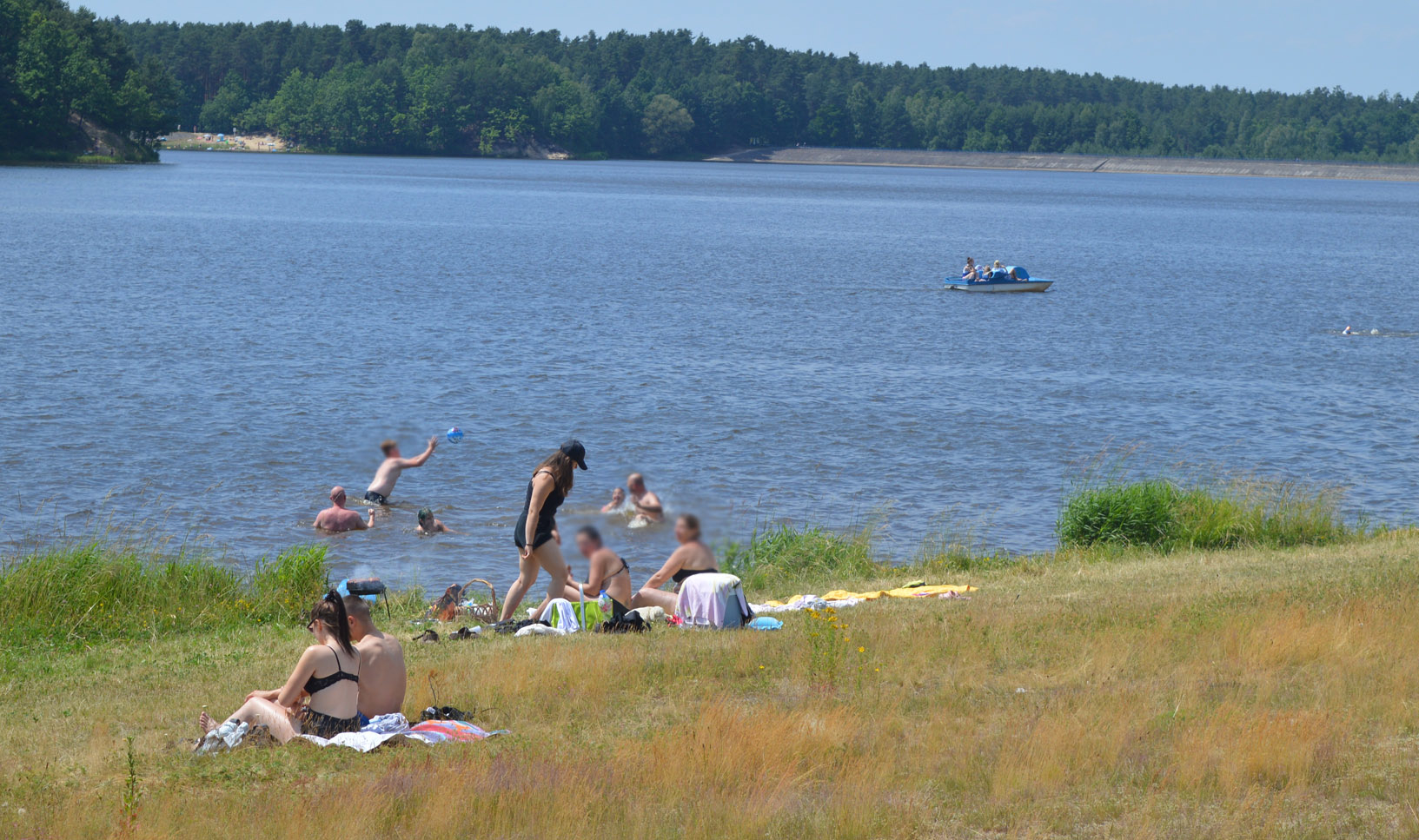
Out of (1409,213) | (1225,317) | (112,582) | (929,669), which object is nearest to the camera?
(929,669)

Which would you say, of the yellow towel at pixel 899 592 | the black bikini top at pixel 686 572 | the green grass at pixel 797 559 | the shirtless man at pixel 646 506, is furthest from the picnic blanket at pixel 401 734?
the shirtless man at pixel 646 506

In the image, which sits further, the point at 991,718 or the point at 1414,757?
the point at 991,718

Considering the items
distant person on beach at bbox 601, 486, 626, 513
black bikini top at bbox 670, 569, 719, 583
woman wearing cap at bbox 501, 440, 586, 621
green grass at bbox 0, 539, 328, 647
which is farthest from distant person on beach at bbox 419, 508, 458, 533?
black bikini top at bbox 670, 569, 719, 583

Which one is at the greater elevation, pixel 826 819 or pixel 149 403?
pixel 826 819

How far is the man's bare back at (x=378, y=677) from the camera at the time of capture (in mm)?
8789

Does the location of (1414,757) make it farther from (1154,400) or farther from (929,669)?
(1154,400)

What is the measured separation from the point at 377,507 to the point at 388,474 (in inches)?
28.4

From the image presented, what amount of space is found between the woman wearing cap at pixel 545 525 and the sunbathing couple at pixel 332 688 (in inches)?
139

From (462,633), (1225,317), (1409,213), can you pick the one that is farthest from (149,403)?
(1409,213)

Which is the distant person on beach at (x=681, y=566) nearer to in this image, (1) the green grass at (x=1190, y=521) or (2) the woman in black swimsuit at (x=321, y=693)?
(2) the woman in black swimsuit at (x=321, y=693)

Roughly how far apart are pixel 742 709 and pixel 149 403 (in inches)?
871

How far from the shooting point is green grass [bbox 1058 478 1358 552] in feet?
56.6

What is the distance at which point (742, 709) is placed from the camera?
347 inches

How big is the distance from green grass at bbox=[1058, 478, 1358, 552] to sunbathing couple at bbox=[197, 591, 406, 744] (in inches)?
431
